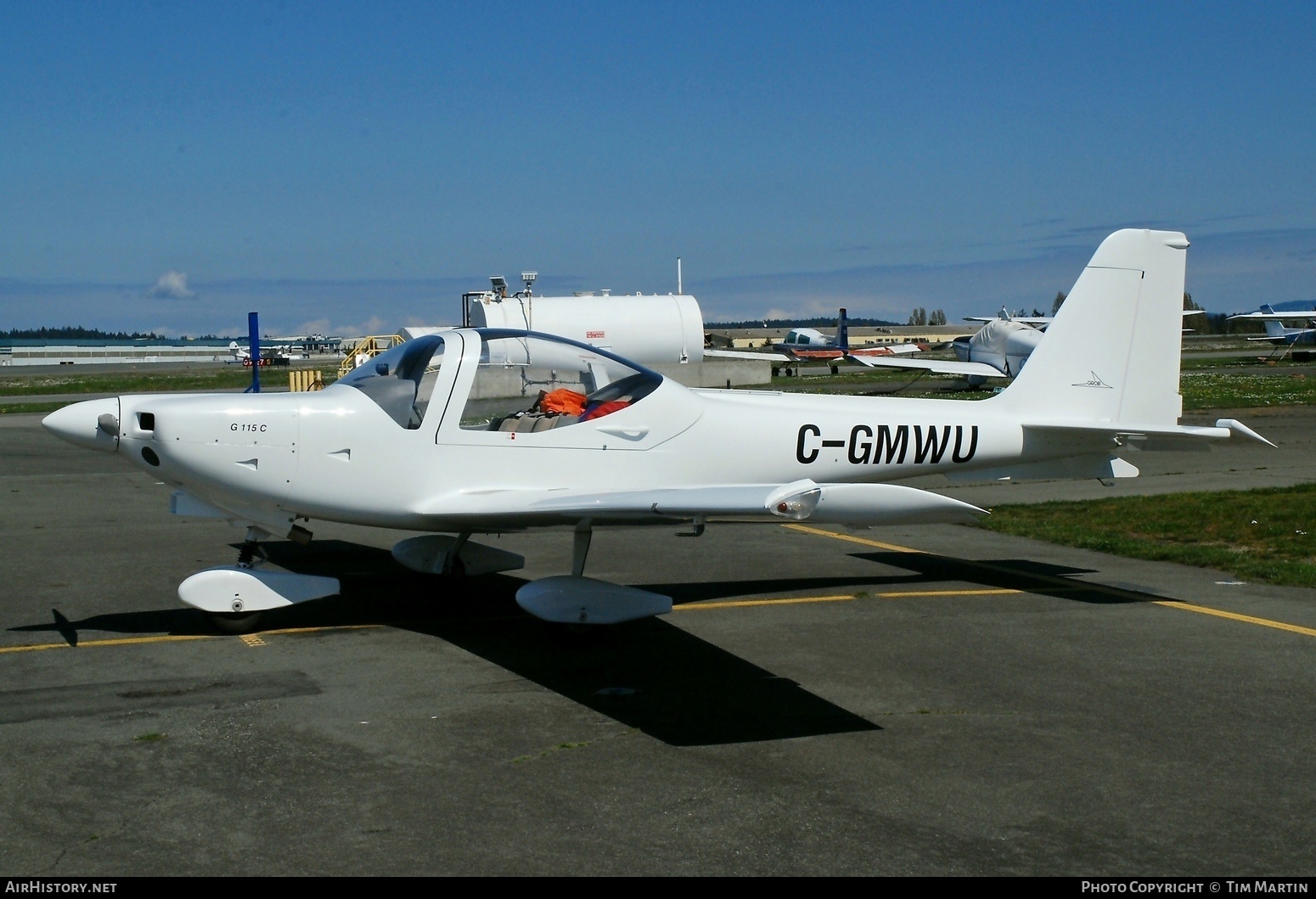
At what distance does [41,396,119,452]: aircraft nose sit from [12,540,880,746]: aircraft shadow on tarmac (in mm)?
1297

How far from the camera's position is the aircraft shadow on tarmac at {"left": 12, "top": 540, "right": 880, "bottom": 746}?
5.82 metres

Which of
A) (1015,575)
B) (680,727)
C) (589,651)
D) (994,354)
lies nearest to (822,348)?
(994,354)

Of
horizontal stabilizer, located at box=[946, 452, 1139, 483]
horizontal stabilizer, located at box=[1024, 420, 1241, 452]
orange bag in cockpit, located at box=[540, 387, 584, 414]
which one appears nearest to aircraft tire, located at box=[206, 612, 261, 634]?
orange bag in cockpit, located at box=[540, 387, 584, 414]

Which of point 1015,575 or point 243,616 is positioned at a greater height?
point 243,616

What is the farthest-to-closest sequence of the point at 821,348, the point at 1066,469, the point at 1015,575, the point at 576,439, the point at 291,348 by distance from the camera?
1. the point at 291,348
2. the point at 821,348
3. the point at 1015,575
4. the point at 1066,469
5. the point at 576,439

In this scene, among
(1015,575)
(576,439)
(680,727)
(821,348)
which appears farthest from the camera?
(821,348)

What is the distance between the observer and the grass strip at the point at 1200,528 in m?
10.2

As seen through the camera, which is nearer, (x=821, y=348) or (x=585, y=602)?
(x=585, y=602)

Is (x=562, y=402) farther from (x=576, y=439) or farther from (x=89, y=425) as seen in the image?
(x=89, y=425)

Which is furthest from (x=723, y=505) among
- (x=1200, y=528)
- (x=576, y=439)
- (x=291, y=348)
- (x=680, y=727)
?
(x=291, y=348)

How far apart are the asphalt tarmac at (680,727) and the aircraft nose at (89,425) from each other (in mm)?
1276

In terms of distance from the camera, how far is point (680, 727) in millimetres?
5707

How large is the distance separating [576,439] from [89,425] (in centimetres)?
301
